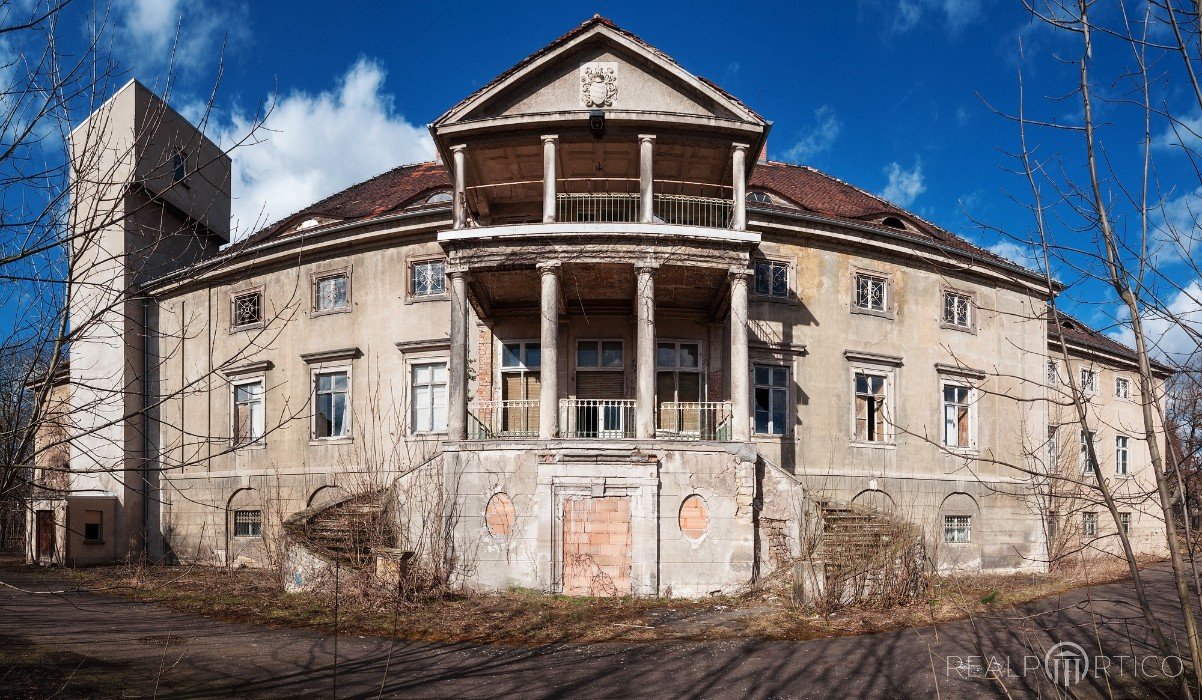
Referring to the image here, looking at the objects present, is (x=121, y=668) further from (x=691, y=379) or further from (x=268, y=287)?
(x=268, y=287)

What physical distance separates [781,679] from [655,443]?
624 cm

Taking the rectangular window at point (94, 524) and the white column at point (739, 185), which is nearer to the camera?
the white column at point (739, 185)

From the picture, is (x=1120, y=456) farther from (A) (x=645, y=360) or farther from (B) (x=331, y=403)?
(B) (x=331, y=403)

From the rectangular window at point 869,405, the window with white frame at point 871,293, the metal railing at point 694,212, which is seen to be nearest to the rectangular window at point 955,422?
the rectangular window at point 869,405

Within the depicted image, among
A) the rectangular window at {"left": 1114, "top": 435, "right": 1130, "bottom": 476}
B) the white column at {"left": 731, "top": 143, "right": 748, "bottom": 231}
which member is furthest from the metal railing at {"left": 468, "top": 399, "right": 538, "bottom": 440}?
the rectangular window at {"left": 1114, "top": 435, "right": 1130, "bottom": 476}

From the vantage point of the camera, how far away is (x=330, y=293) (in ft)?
71.1

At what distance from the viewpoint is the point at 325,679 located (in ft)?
30.3

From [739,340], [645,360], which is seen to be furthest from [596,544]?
[739,340]

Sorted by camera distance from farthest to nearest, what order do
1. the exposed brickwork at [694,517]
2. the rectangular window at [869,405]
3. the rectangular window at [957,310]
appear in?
the rectangular window at [957,310] → the rectangular window at [869,405] → the exposed brickwork at [694,517]

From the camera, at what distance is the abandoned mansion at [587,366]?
15172 mm

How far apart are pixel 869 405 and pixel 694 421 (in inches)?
193

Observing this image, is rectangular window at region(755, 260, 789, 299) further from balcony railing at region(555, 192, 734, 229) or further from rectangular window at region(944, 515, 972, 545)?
rectangular window at region(944, 515, 972, 545)

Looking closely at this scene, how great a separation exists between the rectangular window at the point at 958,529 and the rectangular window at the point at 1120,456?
34.3 ft

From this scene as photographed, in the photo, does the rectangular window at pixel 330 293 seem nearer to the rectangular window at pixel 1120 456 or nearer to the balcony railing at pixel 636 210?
the balcony railing at pixel 636 210
